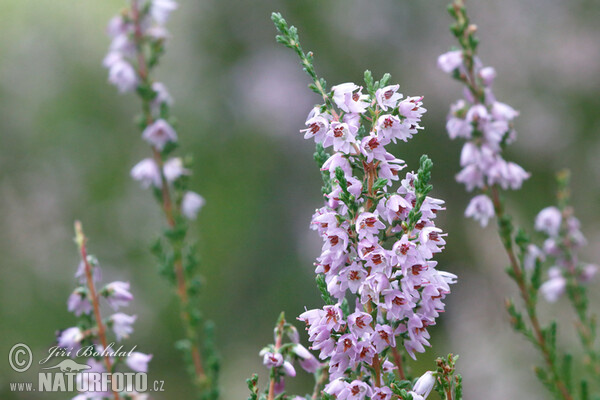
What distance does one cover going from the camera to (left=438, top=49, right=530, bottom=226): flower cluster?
A: 2475 millimetres

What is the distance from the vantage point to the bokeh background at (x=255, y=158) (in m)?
6.02

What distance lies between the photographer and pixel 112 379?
1832mm

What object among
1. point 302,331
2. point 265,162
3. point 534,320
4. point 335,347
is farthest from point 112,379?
point 265,162

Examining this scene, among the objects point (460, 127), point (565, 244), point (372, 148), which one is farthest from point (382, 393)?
point (565, 244)

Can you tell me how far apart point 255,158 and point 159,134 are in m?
4.44

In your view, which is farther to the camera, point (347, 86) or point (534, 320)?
point (534, 320)

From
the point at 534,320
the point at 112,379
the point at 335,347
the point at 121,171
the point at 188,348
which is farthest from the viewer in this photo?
the point at 121,171

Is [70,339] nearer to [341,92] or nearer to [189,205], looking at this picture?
[341,92]

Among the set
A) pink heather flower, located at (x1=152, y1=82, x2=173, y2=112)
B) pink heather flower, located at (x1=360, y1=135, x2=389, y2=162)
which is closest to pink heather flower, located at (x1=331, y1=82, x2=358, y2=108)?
pink heather flower, located at (x1=360, y1=135, x2=389, y2=162)

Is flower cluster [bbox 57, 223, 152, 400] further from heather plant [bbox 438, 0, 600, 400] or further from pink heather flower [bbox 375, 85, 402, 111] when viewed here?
heather plant [bbox 438, 0, 600, 400]

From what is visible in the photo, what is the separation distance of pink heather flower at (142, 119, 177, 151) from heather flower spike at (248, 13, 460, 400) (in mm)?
1461

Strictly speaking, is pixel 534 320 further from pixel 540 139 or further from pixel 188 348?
pixel 540 139

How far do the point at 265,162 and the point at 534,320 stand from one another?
16.7ft

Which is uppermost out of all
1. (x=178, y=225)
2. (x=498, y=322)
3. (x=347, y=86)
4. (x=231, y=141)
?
(x=231, y=141)
